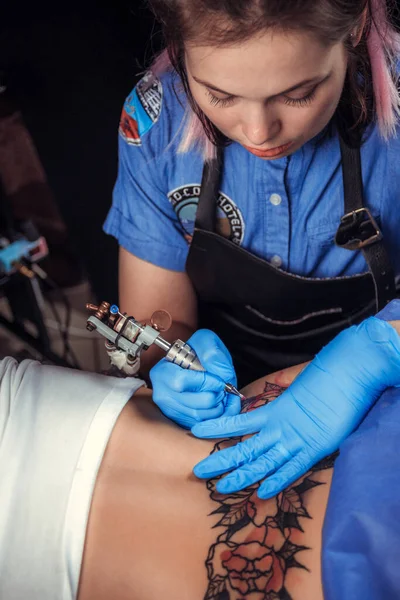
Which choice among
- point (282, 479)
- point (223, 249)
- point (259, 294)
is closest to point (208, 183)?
point (223, 249)

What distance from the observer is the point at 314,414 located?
122cm

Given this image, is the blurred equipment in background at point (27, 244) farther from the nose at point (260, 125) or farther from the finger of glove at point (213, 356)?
the nose at point (260, 125)

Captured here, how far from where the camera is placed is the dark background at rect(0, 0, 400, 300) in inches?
80.0

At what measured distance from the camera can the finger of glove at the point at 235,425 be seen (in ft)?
4.01

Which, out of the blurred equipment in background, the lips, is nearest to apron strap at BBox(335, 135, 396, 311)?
the lips

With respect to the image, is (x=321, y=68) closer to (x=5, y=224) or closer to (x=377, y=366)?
(x=377, y=366)

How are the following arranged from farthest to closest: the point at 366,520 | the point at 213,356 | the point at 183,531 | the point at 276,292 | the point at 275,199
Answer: the point at 276,292, the point at 275,199, the point at 213,356, the point at 183,531, the point at 366,520

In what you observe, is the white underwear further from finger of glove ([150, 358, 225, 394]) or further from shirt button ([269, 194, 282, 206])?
shirt button ([269, 194, 282, 206])

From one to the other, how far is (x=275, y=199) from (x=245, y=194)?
0.24 ft

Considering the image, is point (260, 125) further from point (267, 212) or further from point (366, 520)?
point (366, 520)

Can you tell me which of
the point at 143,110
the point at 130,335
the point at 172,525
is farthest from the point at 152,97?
the point at 172,525

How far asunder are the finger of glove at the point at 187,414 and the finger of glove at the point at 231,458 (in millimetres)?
109

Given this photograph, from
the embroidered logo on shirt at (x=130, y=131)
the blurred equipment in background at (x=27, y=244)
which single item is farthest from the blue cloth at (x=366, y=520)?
the blurred equipment in background at (x=27, y=244)

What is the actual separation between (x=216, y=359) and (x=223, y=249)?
0.31 metres
